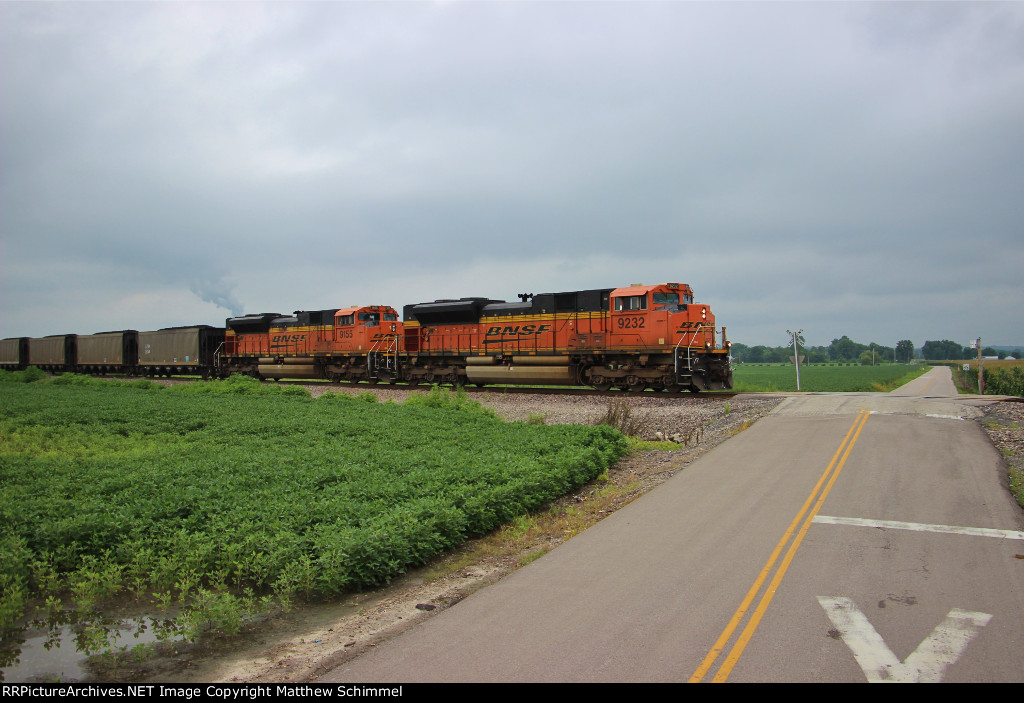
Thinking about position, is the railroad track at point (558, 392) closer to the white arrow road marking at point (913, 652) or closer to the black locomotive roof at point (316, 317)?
the black locomotive roof at point (316, 317)

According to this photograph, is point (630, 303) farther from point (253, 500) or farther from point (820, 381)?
point (820, 381)

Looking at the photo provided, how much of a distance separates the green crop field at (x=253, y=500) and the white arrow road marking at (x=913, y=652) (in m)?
4.25

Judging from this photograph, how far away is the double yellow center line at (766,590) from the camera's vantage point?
192 inches

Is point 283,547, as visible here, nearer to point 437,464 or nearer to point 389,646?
point 389,646

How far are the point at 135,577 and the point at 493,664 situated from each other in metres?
4.12

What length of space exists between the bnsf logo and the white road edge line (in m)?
19.9

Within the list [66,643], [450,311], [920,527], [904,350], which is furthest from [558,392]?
[904,350]

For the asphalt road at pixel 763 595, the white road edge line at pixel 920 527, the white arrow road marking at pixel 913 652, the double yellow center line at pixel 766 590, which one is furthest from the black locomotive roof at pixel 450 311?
the white arrow road marking at pixel 913 652

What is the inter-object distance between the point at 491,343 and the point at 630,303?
25.1 feet

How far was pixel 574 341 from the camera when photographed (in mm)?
27188

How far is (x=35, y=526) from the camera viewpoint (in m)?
7.24

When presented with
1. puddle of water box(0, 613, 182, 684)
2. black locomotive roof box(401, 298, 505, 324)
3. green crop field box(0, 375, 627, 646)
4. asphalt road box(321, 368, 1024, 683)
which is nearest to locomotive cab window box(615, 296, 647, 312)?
black locomotive roof box(401, 298, 505, 324)

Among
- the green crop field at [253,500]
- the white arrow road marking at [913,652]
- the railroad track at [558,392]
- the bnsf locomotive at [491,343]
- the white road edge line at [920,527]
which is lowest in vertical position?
the white arrow road marking at [913,652]
